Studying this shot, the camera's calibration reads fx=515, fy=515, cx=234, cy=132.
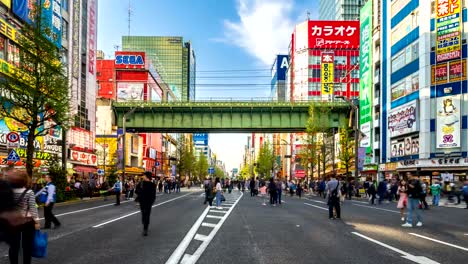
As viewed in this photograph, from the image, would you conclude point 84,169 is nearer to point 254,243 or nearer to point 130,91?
point 130,91

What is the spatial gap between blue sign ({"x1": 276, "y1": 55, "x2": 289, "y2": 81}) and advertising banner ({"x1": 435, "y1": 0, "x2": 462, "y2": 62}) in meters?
105

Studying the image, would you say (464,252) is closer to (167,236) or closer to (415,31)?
(167,236)

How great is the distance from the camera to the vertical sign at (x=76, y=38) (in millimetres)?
50906

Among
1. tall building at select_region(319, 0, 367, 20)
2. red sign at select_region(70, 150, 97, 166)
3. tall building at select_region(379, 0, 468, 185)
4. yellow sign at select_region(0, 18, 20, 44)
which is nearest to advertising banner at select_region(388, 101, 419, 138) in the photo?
tall building at select_region(379, 0, 468, 185)

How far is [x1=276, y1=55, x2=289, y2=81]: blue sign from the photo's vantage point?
152m

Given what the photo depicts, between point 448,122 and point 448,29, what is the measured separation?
8.38 meters

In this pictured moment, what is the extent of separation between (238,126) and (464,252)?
45.3m

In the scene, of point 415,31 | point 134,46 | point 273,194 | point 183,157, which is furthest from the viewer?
point 134,46

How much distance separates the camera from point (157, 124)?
56.2 metres

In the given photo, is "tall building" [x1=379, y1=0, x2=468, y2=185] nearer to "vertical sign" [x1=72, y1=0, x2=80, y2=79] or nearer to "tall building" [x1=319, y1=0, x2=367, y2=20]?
"vertical sign" [x1=72, y1=0, x2=80, y2=79]

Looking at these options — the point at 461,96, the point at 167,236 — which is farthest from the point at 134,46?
the point at 167,236

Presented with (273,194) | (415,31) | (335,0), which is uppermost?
(335,0)

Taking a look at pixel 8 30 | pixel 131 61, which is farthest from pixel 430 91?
pixel 131 61

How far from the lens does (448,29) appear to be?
46.4m
